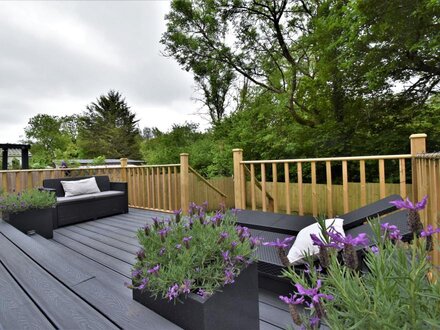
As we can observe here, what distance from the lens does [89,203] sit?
4.22 meters

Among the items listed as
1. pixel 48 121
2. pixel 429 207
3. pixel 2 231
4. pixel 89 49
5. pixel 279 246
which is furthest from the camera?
pixel 48 121

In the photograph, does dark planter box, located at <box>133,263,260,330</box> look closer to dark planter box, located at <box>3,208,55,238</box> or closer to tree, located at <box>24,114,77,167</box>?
dark planter box, located at <box>3,208,55,238</box>

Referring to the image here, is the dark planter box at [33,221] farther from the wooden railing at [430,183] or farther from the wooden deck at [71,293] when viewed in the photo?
the wooden railing at [430,183]

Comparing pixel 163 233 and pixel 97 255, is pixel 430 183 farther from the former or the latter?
pixel 97 255

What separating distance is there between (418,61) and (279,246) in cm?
579

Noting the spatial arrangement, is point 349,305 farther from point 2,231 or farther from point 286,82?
point 286,82

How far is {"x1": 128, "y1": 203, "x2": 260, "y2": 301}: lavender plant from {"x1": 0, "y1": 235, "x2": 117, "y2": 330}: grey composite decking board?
21cm

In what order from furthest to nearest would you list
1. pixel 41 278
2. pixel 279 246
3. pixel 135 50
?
pixel 135 50, pixel 41 278, pixel 279 246

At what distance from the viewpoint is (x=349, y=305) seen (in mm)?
567

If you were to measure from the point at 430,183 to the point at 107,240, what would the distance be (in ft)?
10.6

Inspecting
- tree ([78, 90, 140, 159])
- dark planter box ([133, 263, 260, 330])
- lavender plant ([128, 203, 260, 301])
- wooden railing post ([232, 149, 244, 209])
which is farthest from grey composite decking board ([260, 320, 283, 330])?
tree ([78, 90, 140, 159])

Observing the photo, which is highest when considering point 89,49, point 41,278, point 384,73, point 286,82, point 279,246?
point 89,49

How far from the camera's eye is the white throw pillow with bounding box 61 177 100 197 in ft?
13.9

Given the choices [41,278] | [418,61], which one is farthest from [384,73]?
[41,278]
